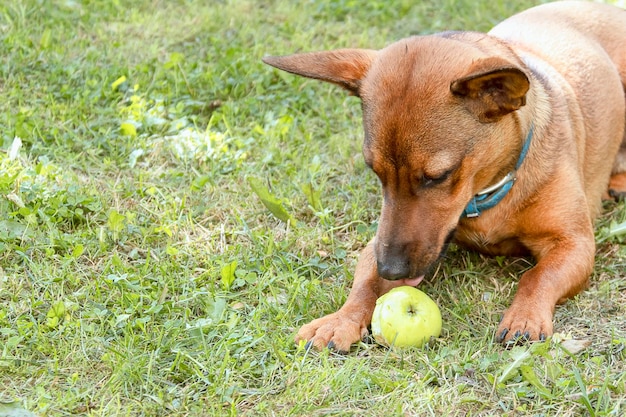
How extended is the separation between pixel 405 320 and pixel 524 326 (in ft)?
1.95

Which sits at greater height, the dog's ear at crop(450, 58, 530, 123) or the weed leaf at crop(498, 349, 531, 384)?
the dog's ear at crop(450, 58, 530, 123)

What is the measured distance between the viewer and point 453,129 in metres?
4.18

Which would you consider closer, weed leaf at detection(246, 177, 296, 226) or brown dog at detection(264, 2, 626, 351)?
brown dog at detection(264, 2, 626, 351)

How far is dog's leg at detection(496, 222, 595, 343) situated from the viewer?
4258mm

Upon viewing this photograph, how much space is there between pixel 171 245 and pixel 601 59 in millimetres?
3022

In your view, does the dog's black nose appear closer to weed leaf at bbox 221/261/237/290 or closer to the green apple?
the green apple

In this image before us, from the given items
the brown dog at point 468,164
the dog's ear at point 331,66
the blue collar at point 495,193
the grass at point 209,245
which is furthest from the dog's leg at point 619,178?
the dog's ear at point 331,66

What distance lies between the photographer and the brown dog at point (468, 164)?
4.15 meters

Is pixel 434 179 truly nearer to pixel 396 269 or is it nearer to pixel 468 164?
pixel 468 164

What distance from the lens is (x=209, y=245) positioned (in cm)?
512

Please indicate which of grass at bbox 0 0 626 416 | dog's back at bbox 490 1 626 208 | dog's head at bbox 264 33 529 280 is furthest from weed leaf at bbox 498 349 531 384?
dog's back at bbox 490 1 626 208

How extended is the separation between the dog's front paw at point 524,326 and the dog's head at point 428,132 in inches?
18.9

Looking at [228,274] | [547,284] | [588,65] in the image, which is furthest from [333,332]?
[588,65]

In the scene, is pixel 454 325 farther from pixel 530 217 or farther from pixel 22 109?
pixel 22 109
